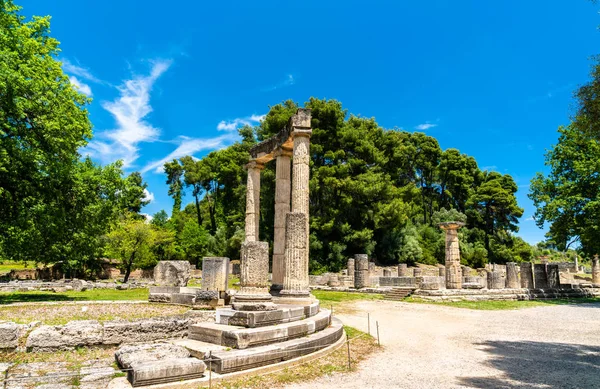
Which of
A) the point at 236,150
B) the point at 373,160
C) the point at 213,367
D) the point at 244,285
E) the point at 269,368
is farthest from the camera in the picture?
the point at 236,150

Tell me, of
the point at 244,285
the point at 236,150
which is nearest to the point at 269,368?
the point at 244,285

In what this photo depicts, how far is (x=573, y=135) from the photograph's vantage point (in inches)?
977

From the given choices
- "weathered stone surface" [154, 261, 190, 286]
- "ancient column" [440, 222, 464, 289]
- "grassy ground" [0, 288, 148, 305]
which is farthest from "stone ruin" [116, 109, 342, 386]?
"ancient column" [440, 222, 464, 289]

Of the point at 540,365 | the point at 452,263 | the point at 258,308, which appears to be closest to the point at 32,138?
the point at 258,308

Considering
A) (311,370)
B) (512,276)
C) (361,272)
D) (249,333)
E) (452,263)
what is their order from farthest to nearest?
(361,272)
(512,276)
(452,263)
(249,333)
(311,370)

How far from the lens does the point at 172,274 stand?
18469mm

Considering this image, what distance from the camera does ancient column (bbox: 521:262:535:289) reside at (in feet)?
81.6

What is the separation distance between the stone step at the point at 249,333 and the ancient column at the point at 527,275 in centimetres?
2201

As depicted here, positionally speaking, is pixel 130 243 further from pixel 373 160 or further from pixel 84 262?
pixel 373 160

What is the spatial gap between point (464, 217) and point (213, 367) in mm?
45888

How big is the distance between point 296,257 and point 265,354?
421cm

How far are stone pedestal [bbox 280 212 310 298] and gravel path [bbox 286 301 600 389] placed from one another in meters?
2.42

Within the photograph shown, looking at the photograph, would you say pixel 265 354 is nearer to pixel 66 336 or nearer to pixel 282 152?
pixel 66 336

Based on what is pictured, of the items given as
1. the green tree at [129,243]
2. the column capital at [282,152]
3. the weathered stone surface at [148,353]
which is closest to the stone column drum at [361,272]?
the column capital at [282,152]
